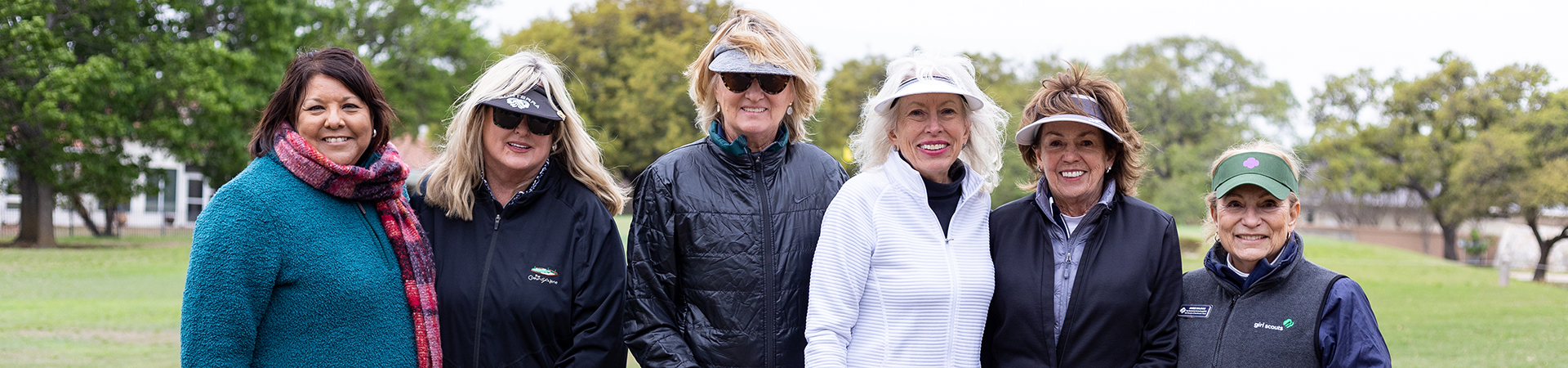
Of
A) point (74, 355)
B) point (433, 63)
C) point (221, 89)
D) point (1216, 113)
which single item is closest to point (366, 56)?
point (433, 63)

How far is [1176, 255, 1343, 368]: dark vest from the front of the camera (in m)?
3.08

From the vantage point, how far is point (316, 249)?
275 centimetres

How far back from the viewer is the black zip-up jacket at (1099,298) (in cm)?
303

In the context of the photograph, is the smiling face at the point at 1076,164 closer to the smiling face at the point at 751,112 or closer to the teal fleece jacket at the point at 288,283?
the smiling face at the point at 751,112

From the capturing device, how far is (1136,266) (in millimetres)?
3072

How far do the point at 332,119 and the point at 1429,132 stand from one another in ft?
140

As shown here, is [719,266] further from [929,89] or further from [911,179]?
[929,89]

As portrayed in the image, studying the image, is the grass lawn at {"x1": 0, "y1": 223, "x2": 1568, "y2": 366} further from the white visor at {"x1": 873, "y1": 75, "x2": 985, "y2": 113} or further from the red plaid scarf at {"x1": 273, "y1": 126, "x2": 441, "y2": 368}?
the white visor at {"x1": 873, "y1": 75, "x2": 985, "y2": 113}

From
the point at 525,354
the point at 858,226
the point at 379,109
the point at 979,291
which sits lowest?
the point at 525,354

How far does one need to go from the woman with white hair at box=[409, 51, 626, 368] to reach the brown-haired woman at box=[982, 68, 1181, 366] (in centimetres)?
137

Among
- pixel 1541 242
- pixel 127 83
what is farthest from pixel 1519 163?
pixel 127 83

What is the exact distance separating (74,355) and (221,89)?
15.8 m

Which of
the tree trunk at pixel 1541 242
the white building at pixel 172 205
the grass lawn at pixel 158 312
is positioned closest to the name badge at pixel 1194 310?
the grass lawn at pixel 158 312

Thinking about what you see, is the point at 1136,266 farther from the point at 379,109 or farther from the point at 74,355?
the point at 74,355
